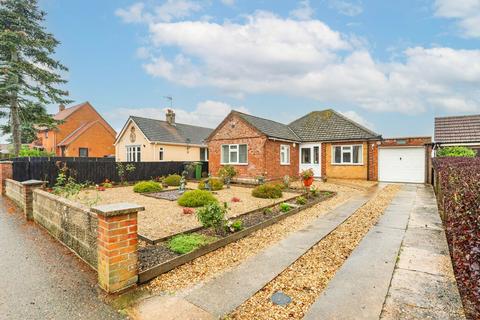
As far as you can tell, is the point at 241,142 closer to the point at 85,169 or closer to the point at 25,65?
the point at 85,169

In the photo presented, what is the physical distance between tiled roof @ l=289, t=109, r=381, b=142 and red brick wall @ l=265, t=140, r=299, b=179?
6.86 ft

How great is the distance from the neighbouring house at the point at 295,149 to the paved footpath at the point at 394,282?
36.4 ft

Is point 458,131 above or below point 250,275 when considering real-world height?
above

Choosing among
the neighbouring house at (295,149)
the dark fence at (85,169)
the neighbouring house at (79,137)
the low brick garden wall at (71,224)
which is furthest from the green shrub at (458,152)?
the neighbouring house at (79,137)

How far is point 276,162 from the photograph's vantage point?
16969 mm

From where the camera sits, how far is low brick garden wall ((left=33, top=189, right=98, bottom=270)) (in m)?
3.99

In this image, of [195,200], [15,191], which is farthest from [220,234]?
[15,191]

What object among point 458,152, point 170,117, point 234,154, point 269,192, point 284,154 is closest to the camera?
point 269,192

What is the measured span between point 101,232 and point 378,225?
6128 millimetres

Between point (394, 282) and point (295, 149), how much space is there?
16.1 m

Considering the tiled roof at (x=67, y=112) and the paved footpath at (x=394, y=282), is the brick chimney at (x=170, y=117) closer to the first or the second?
the tiled roof at (x=67, y=112)

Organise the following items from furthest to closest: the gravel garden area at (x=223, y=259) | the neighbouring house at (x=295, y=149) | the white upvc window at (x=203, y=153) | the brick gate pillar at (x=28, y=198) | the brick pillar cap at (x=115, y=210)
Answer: the white upvc window at (x=203, y=153)
the neighbouring house at (x=295, y=149)
the brick gate pillar at (x=28, y=198)
the gravel garden area at (x=223, y=259)
the brick pillar cap at (x=115, y=210)

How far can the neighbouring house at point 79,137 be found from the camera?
3125 cm

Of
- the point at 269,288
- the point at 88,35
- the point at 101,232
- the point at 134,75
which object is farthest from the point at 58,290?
the point at 134,75
